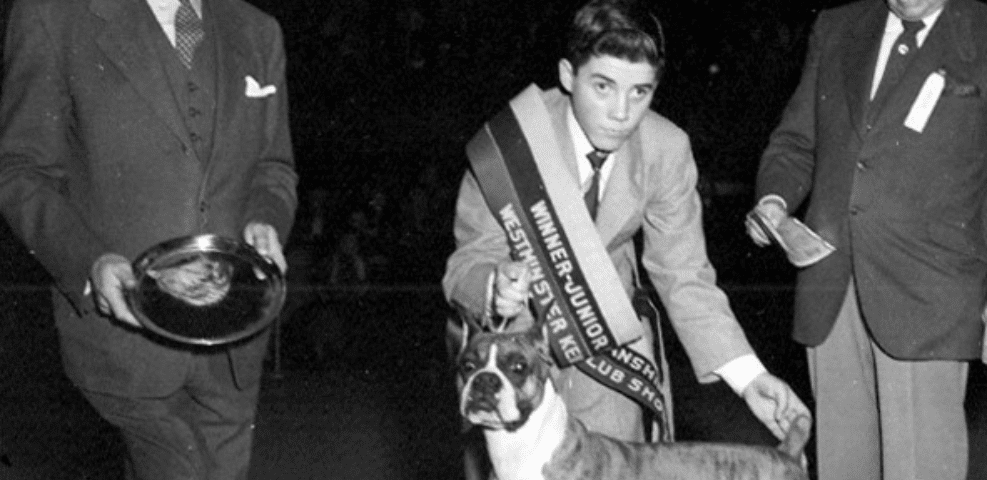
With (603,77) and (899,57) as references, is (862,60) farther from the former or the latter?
(603,77)

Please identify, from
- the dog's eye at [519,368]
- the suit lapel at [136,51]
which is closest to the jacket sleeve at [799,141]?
the dog's eye at [519,368]

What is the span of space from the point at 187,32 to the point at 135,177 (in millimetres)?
350

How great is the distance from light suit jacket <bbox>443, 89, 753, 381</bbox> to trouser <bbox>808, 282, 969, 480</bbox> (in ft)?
2.27

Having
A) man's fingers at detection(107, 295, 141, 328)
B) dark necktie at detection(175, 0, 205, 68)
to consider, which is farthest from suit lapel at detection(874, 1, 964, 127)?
man's fingers at detection(107, 295, 141, 328)

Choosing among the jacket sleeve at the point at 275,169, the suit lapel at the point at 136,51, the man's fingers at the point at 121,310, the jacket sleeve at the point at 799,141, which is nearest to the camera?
the man's fingers at the point at 121,310

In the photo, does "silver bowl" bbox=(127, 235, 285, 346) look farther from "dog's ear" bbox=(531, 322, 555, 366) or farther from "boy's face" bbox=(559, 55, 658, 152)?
"boy's face" bbox=(559, 55, 658, 152)

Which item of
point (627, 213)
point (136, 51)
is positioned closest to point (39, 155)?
point (136, 51)

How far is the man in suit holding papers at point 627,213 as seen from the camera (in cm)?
418

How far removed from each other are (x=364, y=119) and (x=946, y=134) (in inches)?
529

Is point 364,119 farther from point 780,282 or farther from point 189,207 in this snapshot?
point 189,207

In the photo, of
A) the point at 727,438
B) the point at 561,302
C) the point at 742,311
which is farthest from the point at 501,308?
the point at 742,311

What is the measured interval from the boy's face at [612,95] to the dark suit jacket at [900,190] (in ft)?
3.15

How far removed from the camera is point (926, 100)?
16.0 ft

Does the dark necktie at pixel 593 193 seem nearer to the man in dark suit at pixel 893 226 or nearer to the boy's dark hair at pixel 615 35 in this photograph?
the boy's dark hair at pixel 615 35
